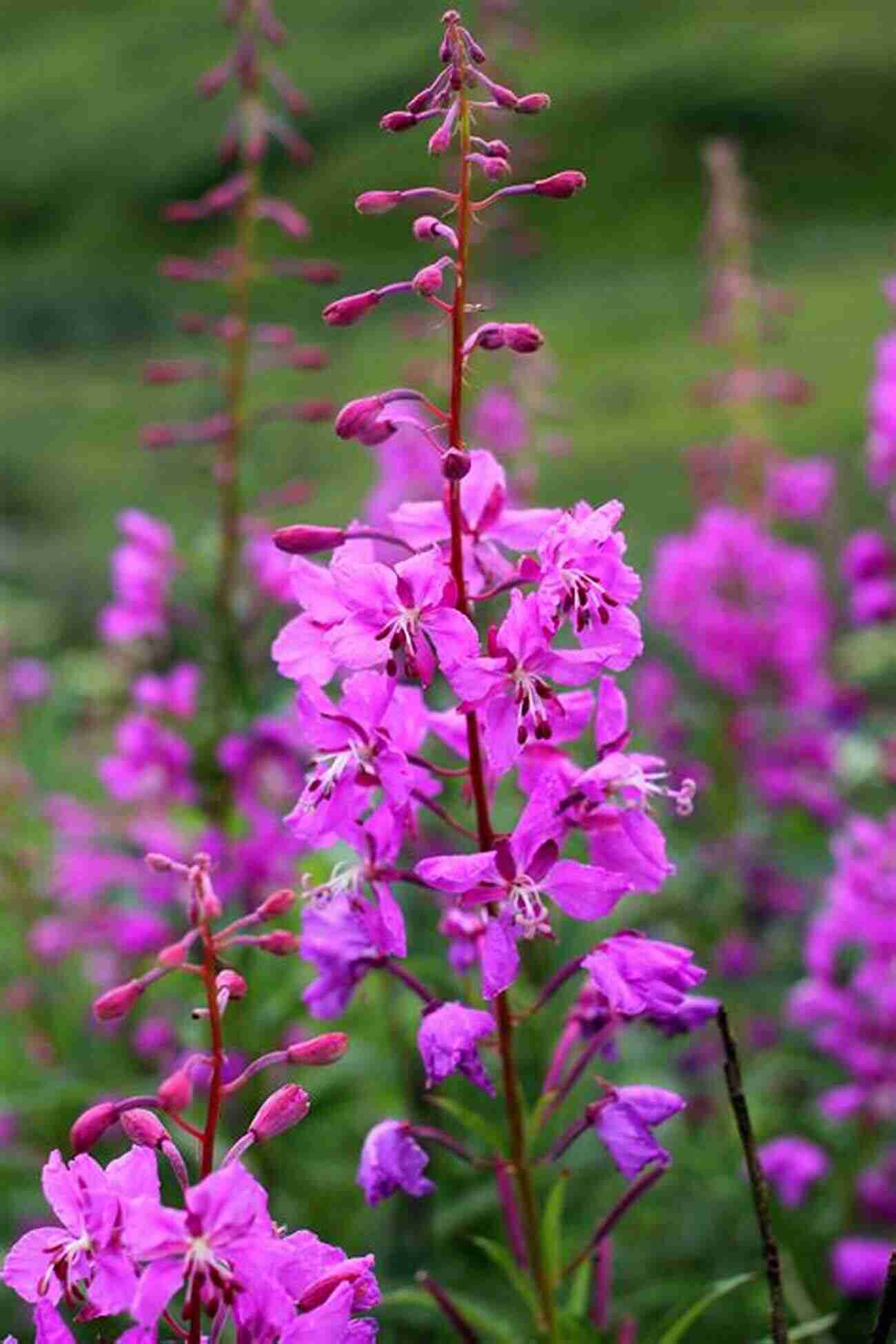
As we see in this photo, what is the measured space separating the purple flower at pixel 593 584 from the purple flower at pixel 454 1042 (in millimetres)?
355

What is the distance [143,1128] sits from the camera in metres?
1.34

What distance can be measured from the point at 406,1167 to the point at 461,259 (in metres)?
0.90

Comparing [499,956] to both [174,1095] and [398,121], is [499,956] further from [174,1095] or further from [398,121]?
[398,121]

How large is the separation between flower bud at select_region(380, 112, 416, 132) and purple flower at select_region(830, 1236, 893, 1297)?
2.42 m

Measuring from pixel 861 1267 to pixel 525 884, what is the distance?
2.02 m

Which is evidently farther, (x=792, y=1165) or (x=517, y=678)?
(x=792, y=1165)

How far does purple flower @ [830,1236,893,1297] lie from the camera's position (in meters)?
3.25

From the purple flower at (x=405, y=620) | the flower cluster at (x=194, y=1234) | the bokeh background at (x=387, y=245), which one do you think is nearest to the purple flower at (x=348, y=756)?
the purple flower at (x=405, y=620)

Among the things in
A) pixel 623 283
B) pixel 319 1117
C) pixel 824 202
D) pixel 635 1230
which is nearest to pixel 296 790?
pixel 319 1117

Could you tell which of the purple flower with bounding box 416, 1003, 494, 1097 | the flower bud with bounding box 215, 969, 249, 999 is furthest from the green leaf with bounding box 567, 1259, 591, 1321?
the flower bud with bounding box 215, 969, 249, 999

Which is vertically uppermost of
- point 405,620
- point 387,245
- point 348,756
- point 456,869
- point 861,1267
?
point 387,245

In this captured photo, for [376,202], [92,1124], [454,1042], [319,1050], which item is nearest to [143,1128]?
[92,1124]

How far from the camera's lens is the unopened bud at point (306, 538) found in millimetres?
1655

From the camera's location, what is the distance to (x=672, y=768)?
4.69m
